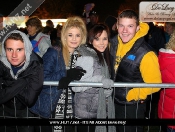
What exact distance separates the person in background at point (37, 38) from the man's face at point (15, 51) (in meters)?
2.91

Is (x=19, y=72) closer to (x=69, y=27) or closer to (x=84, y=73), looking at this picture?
(x=84, y=73)

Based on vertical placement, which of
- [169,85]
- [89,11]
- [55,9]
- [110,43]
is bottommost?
[169,85]

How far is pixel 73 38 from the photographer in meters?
3.67

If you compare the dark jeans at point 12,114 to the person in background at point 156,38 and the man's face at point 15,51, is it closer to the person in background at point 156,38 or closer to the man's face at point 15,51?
the man's face at point 15,51

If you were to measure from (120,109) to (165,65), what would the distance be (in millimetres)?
934

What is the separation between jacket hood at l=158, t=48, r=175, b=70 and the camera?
11.3ft

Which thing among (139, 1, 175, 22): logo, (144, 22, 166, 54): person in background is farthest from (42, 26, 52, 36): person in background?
(144, 22, 166, 54): person in background

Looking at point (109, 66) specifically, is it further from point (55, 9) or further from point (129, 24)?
point (55, 9)

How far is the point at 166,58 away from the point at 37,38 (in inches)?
149

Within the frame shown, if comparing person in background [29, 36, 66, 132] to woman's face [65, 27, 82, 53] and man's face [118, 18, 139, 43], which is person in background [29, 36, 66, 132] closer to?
woman's face [65, 27, 82, 53]

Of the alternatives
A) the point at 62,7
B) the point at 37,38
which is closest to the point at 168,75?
the point at 37,38

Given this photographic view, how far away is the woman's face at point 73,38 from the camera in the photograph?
366cm

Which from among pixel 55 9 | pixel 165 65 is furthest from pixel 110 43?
pixel 55 9

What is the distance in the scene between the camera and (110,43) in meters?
3.92
